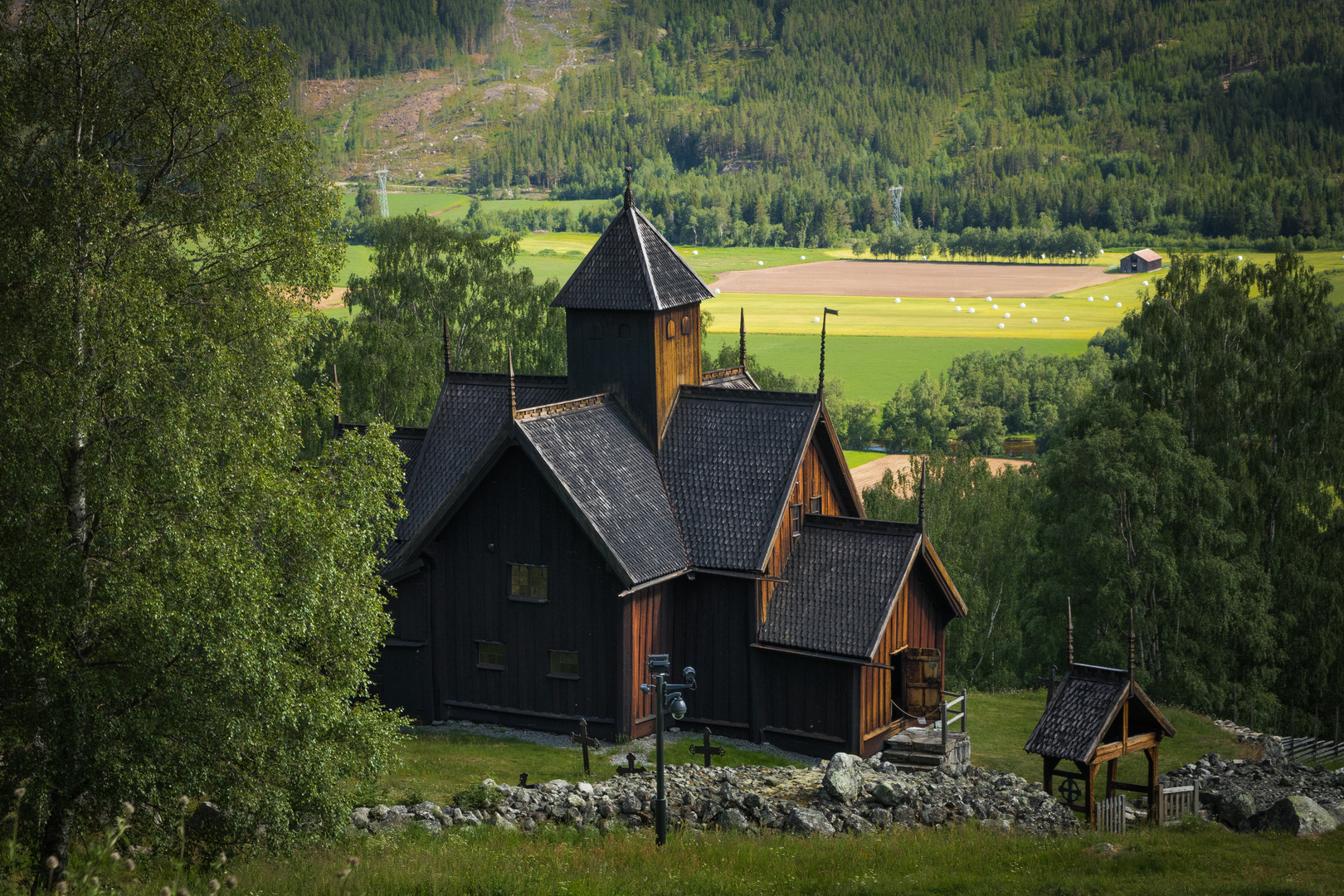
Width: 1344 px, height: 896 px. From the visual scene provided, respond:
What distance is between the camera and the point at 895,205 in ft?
540

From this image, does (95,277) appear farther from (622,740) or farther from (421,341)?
(421,341)

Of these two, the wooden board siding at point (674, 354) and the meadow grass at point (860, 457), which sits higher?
the wooden board siding at point (674, 354)

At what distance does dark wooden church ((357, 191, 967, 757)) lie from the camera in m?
28.0

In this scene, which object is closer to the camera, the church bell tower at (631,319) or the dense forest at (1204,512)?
the church bell tower at (631,319)

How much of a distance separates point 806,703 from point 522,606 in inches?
264

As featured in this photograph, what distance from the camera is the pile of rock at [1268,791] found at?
2314 centimetres

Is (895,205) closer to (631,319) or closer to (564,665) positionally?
(631,319)

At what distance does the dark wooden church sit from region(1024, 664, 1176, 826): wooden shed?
465 cm

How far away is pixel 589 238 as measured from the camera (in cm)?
13775

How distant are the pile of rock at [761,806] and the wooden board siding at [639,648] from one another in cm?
409

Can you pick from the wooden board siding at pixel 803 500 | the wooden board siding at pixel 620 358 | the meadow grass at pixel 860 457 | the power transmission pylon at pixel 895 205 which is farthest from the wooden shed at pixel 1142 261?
the wooden board siding at pixel 620 358

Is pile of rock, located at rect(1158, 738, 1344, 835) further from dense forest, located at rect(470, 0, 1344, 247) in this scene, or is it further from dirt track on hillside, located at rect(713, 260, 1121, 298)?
dirt track on hillside, located at rect(713, 260, 1121, 298)

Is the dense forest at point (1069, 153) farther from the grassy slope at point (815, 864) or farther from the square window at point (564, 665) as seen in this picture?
the grassy slope at point (815, 864)

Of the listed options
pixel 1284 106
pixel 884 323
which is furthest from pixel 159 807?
pixel 1284 106
